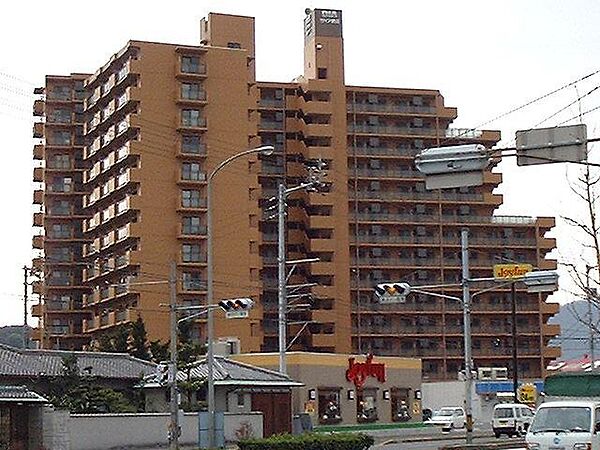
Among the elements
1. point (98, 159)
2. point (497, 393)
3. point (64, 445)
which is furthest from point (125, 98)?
point (64, 445)

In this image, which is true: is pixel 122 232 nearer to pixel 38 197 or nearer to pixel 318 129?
pixel 38 197

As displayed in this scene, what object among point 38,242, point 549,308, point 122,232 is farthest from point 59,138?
point 549,308

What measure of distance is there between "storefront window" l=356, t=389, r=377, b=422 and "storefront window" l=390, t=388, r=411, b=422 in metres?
1.85

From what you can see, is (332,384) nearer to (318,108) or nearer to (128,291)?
(128,291)

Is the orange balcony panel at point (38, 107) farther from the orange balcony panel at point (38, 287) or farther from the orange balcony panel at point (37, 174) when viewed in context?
the orange balcony panel at point (38, 287)

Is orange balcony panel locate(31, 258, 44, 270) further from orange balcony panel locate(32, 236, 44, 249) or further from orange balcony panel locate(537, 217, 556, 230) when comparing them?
orange balcony panel locate(537, 217, 556, 230)

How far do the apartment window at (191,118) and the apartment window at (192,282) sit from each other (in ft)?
35.7

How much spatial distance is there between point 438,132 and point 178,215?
92.5ft

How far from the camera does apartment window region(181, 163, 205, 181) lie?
284ft

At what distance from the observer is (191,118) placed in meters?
87.5

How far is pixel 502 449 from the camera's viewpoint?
1502 inches

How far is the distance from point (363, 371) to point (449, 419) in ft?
19.1

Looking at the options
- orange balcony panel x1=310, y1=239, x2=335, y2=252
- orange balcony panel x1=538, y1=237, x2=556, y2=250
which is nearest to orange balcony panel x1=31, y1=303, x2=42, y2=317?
orange balcony panel x1=310, y1=239, x2=335, y2=252

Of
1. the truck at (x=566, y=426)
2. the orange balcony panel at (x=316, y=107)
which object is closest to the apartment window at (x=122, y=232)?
the orange balcony panel at (x=316, y=107)
